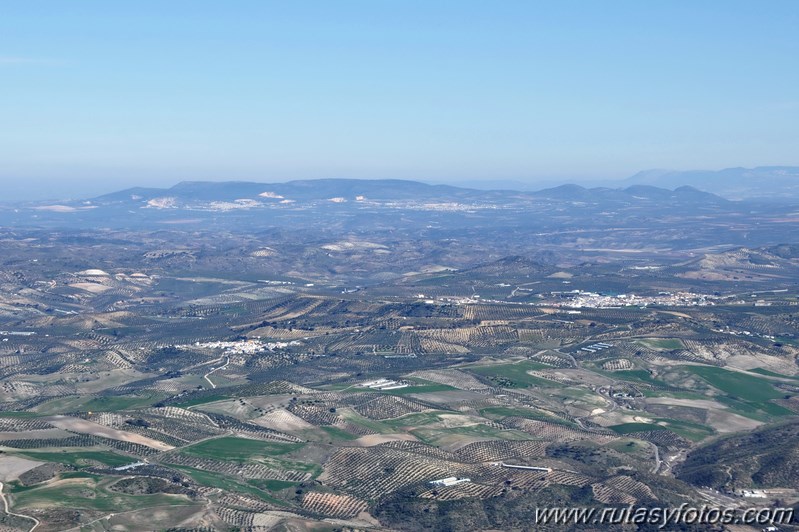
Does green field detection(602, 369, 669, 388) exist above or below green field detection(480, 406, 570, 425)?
below

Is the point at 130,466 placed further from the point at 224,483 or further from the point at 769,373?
the point at 769,373

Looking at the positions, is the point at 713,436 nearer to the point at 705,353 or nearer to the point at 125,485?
the point at 705,353

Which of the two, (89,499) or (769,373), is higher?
(89,499)

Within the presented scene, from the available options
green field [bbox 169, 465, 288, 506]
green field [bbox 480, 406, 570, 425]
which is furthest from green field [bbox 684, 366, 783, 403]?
green field [bbox 169, 465, 288, 506]

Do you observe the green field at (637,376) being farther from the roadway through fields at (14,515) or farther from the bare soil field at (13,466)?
the roadway through fields at (14,515)

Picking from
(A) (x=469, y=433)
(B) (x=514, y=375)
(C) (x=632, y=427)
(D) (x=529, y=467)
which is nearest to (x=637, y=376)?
(B) (x=514, y=375)

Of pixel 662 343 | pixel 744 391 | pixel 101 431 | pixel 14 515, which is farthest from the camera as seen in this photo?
pixel 662 343

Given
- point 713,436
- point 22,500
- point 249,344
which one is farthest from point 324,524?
point 249,344

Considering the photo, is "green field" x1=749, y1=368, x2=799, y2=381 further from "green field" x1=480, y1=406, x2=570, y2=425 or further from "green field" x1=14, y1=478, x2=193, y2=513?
"green field" x1=14, y1=478, x2=193, y2=513
